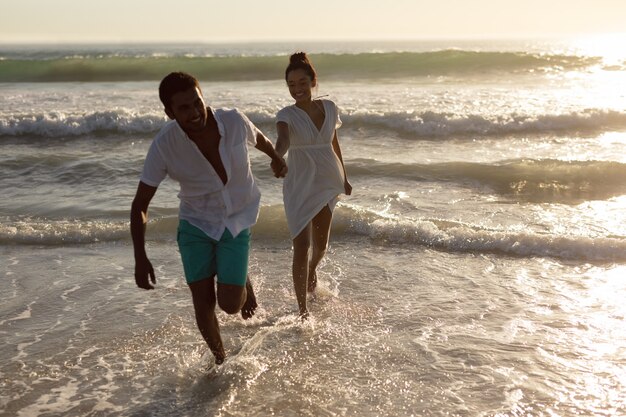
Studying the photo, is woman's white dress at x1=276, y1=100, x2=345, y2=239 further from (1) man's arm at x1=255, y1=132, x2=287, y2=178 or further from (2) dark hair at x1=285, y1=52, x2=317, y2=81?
(1) man's arm at x1=255, y1=132, x2=287, y2=178

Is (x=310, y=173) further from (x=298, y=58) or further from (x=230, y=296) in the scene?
(x=230, y=296)

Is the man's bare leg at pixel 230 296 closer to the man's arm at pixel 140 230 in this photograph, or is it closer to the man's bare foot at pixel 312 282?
the man's arm at pixel 140 230

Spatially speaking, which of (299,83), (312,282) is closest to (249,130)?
(299,83)

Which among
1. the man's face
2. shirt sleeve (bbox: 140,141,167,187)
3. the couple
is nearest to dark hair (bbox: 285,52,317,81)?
the couple

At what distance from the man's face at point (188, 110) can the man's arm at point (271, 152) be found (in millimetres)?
609

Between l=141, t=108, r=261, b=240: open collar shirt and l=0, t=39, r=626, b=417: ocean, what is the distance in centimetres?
110

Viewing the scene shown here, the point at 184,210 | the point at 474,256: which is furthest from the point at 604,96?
the point at 184,210

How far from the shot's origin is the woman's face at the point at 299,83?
17.0 ft

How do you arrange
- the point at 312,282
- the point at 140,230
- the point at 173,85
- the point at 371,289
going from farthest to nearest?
the point at 371,289
the point at 312,282
the point at 140,230
the point at 173,85

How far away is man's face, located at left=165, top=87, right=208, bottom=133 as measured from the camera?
3.77 metres

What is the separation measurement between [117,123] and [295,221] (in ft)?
36.7

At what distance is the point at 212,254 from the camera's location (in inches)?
167

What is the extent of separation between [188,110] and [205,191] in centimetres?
50

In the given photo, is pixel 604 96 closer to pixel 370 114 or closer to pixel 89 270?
pixel 370 114
